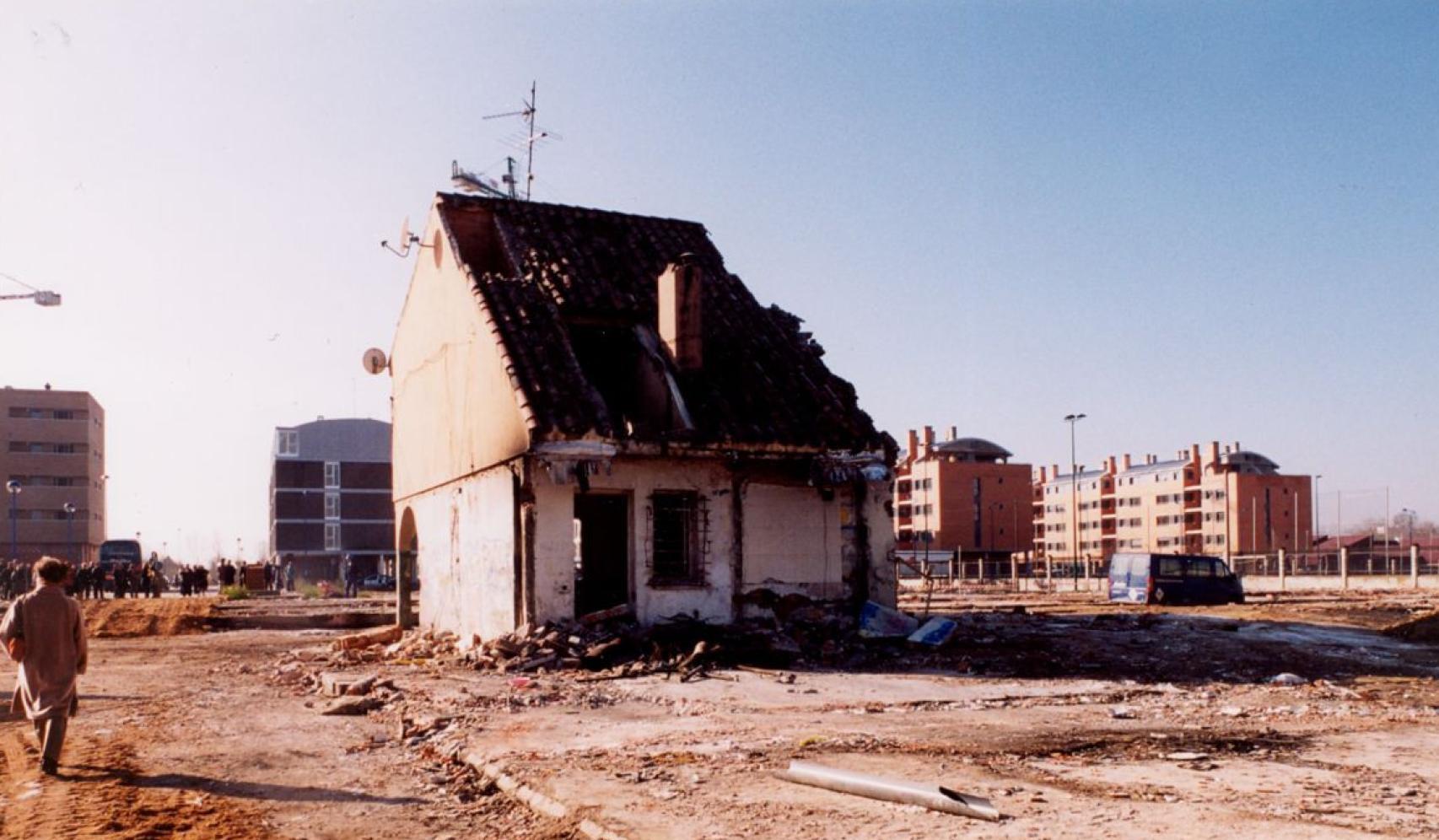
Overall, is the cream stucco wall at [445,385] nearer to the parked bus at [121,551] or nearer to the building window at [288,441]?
the parked bus at [121,551]

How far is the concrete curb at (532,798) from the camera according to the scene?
6949 mm

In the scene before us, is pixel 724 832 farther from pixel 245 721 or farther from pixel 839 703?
pixel 245 721

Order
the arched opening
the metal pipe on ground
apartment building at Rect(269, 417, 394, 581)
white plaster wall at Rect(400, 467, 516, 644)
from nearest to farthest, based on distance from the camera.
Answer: the metal pipe on ground < white plaster wall at Rect(400, 467, 516, 644) < the arched opening < apartment building at Rect(269, 417, 394, 581)

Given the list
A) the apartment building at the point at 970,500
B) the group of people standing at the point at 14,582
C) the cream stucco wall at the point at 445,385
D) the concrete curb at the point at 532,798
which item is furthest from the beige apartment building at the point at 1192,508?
the concrete curb at the point at 532,798

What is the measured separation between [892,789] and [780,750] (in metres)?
2.20

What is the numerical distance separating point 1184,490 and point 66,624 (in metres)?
126

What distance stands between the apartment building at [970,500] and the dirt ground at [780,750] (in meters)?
99.9

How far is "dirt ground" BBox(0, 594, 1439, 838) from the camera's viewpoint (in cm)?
715

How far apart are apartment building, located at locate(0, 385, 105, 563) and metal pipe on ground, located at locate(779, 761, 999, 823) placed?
108909 millimetres

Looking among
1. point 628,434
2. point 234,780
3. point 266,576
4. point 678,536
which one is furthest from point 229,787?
point 266,576

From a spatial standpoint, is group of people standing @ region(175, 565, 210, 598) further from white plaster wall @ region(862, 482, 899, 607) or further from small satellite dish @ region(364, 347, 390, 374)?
white plaster wall @ region(862, 482, 899, 607)

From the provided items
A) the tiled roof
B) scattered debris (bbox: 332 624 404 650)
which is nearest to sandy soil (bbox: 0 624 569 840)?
the tiled roof

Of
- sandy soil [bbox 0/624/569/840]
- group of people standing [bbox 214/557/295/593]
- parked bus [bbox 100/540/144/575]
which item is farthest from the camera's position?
parked bus [bbox 100/540/144/575]

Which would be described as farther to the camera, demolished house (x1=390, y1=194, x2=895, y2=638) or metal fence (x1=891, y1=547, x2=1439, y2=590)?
metal fence (x1=891, y1=547, x2=1439, y2=590)
